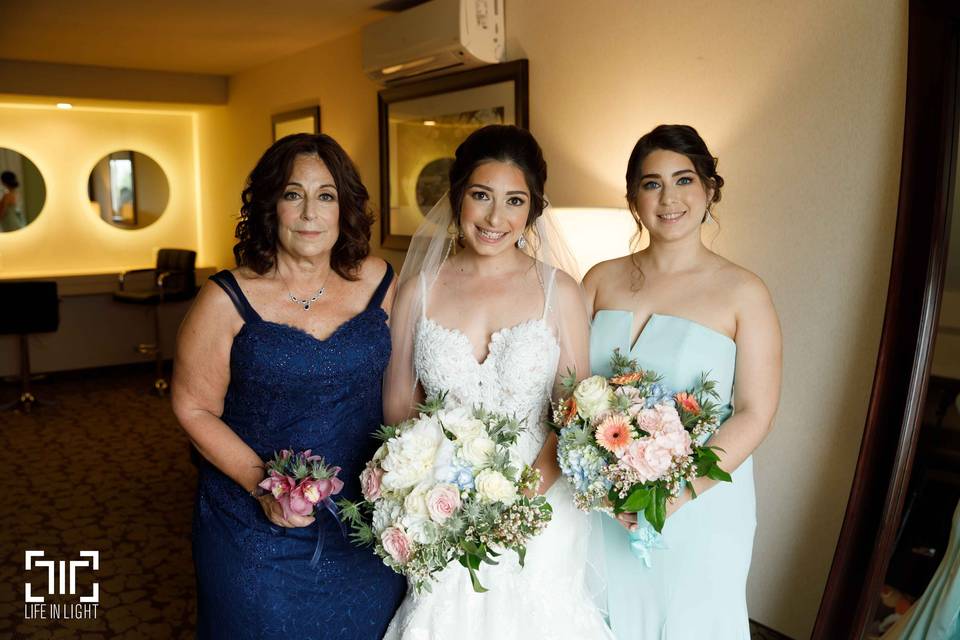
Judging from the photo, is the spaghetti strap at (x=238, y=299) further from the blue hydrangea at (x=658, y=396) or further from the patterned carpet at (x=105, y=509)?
the patterned carpet at (x=105, y=509)

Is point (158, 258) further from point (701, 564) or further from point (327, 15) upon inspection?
point (701, 564)

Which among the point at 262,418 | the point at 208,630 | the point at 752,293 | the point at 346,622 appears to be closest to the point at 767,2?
the point at 752,293

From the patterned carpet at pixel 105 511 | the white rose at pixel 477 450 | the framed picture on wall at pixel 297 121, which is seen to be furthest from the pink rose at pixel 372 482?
the framed picture on wall at pixel 297 121

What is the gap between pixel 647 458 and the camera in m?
1.92

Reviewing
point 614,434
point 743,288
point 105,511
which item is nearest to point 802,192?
point 743,288

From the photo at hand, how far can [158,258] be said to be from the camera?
915 centimetres

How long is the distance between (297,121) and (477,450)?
6450mm

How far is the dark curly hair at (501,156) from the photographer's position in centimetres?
232

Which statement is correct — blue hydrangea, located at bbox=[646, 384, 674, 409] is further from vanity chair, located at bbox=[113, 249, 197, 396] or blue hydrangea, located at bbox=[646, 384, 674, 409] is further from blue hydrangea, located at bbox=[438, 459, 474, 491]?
vanity chair, located at bbox=[113, 249, 197, 396]

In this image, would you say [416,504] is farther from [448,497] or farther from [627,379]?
[627,379]

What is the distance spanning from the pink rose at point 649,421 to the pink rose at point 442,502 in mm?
504

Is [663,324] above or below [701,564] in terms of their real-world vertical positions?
above

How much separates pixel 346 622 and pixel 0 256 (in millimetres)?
8516

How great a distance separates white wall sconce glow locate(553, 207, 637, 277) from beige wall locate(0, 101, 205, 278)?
783cm
